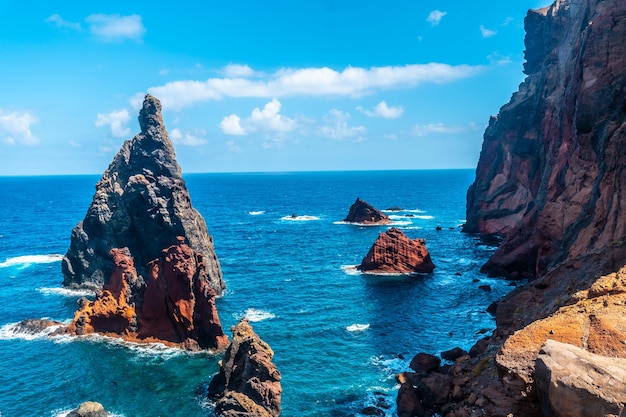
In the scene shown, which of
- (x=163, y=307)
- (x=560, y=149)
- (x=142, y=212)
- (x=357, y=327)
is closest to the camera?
(x=163, y=307)

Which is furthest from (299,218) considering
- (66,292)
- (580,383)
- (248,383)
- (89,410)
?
(580,383)

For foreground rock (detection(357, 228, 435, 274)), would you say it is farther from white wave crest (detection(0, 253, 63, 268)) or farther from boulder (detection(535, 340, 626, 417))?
boulder (detection(535, 340, 626, 417))

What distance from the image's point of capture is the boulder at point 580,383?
13.7m

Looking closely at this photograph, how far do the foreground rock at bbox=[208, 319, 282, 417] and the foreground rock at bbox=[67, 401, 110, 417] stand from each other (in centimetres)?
865

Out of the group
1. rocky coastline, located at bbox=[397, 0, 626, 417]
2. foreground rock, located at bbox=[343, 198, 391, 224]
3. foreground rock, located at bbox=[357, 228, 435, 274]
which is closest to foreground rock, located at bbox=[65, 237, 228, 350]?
rocky coastline, located at bbox=[397, 0, 626, 417]

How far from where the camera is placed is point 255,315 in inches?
2434

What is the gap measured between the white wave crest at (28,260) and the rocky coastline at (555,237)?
82775mm

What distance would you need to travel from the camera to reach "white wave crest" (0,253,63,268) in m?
92.9

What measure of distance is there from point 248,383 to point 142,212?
37.7 meters

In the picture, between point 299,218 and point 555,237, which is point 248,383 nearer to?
point 555,237

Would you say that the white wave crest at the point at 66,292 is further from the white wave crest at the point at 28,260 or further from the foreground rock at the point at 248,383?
the foreground rock at the point at 248,383

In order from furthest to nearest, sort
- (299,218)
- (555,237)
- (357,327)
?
(299,218) → (555,237) → (357,327)

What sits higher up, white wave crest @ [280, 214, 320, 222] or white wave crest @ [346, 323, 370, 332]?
white wave crest @ [280, 214, 320, 222]

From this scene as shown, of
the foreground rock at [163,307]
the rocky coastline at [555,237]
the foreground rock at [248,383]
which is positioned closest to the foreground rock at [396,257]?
the rocky coastline at [555,237]
